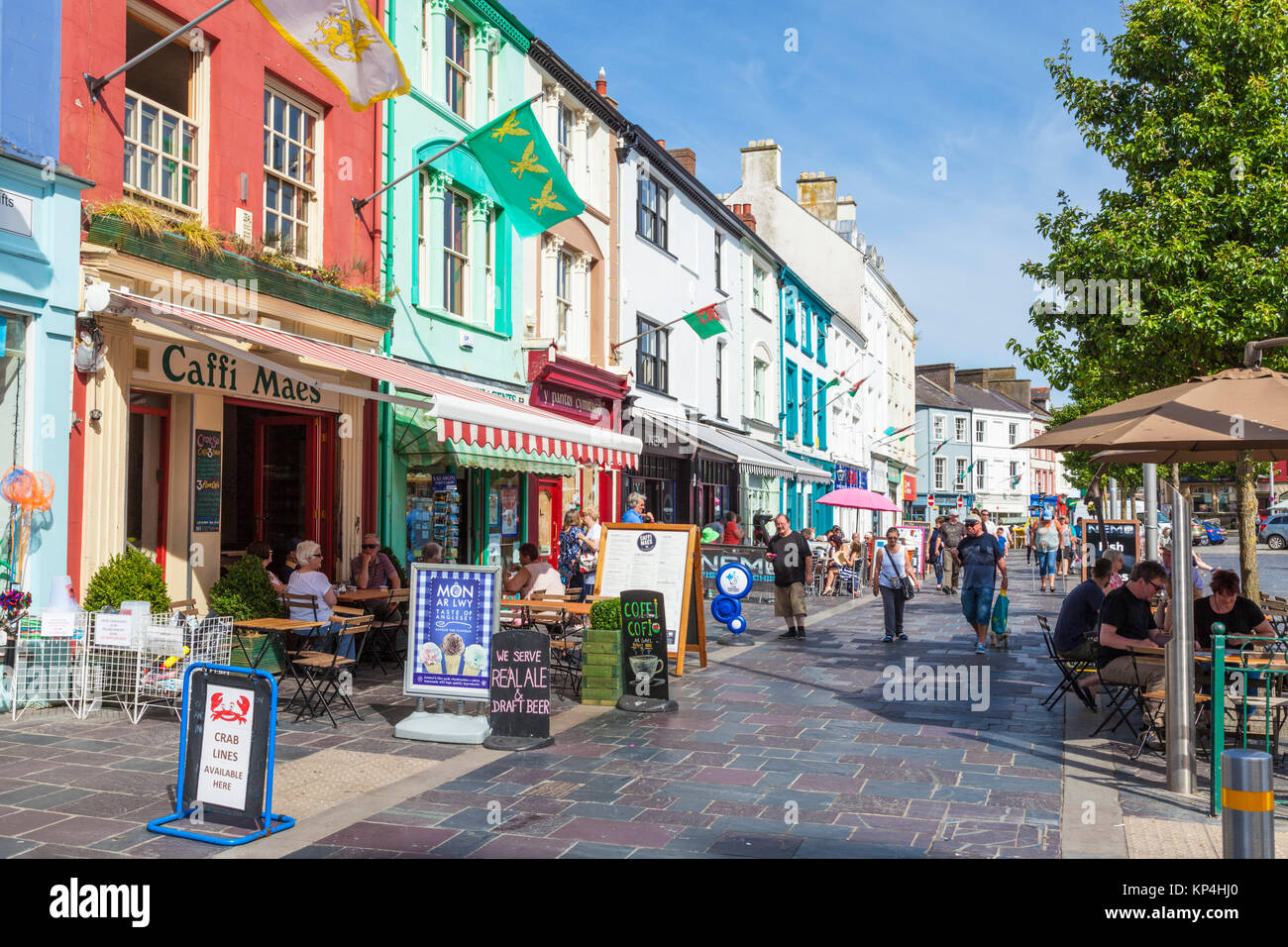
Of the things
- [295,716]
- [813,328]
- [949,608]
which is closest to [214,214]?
[295,716]

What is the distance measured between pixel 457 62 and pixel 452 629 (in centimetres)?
1011

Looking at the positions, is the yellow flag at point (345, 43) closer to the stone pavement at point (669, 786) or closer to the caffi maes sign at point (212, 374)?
the caffi maes sign at point (212, 374)

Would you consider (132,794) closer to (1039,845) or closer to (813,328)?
(1039,845)

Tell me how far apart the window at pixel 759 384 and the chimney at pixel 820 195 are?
15.7 m

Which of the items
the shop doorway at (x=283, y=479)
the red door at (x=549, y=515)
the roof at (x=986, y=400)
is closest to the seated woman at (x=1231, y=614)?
the shop doorway at (x=283, y=479)

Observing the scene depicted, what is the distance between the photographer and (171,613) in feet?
29.5

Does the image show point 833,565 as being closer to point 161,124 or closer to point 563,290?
point 563,290

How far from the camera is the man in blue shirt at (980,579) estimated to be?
42.9 feet

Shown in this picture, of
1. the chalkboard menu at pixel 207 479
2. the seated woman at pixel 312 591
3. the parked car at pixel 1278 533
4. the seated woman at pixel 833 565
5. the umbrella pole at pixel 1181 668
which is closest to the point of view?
the umbrella pole at pixel 1181 668

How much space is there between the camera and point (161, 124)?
10008 mm

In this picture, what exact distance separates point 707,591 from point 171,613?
11.9 metres

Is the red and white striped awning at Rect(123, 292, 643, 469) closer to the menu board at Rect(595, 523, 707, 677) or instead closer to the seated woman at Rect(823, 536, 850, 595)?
the menu board at Rect(595, 523, 707, 677)

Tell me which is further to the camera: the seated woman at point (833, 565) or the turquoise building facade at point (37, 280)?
the seated woman at point (833, 565)

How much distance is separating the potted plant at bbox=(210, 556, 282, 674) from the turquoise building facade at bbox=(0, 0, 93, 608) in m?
1.34
